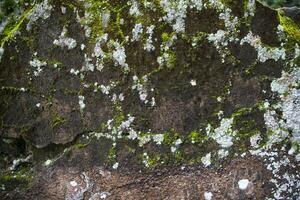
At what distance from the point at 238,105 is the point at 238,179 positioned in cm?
37

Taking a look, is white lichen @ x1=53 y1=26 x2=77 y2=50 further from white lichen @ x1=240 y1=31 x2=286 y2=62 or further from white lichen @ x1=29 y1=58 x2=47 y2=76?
white lichen @ x1=240 y1=31 x2=286 y2=62

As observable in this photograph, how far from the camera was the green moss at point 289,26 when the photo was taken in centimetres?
273

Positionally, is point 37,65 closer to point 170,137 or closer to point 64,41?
point 64,41

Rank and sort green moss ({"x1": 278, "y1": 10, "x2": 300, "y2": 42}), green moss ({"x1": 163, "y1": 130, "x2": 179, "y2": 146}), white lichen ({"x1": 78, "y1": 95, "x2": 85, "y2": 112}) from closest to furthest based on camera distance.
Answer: green moss ({"x1": 278, "y1": 10, "x2": 300, "y2": 42}), green moss ({"x1": 163, "y1": 130, "x2": 179, "y2": 146}), white lichen ({"x1": 78, "y1": 95, "x2": 85, "y2": 112})

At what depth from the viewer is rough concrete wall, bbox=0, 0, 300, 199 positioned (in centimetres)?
275

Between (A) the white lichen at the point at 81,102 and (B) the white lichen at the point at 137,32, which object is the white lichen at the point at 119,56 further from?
(A) the white lichen at the point at 81,102

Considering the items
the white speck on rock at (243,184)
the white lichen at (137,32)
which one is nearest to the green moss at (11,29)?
the white lichen at (137,32)

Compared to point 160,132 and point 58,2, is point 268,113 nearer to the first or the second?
point 160,132

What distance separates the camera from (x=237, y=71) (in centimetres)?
278

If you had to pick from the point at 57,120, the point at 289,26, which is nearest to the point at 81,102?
the point at 57,120

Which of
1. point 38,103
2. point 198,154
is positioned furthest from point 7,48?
point 198,154

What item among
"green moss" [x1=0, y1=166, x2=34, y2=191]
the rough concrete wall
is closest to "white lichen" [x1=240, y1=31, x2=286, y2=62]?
the rough concrete wall

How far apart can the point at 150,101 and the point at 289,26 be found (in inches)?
31.5

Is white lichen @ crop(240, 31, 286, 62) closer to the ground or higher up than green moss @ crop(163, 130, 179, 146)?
higher up
